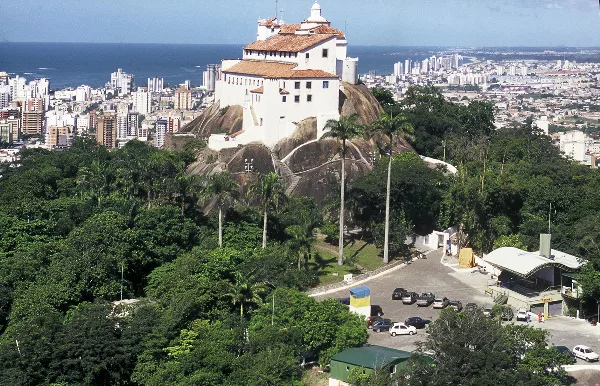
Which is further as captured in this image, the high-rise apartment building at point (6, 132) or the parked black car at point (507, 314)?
the high-rise apartment building at point (6, 132)

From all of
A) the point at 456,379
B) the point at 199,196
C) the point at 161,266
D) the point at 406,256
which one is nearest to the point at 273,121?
the point at 199,196

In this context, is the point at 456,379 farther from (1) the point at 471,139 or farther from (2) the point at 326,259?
(1) the point at 471,139

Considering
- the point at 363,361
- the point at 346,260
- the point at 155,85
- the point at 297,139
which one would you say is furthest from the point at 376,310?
the point at 155,85

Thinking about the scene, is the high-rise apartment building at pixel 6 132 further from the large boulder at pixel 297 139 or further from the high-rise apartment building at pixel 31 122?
the large boulder at pixel 297 139

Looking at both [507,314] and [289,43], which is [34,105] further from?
[507,314]

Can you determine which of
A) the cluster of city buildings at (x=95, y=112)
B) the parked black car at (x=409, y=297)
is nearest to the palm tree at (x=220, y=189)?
the parked black car at (x=409, y=297)

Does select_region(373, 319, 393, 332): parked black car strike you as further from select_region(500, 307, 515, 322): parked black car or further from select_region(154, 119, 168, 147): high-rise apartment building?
select_region(154, 119, 168, 147): high-rise apartment building
